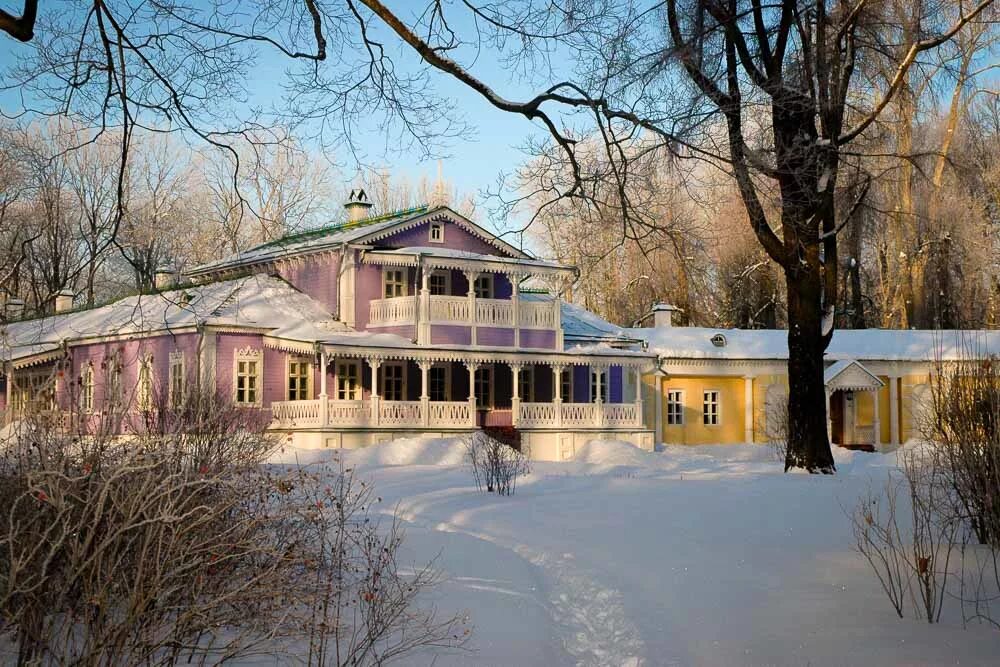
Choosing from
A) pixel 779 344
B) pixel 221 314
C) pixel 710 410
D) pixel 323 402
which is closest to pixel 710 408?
pixel 710 410

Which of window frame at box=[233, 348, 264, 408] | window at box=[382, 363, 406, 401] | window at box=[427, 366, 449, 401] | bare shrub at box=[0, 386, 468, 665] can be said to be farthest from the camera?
window at box=[427, 366, 449, 401]

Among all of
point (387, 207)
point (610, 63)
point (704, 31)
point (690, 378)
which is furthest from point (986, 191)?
point (610, 63)

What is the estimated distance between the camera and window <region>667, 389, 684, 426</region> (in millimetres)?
35219

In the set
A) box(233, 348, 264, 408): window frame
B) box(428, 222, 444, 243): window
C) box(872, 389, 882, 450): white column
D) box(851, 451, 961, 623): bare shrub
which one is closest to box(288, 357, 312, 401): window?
box(233, 348, 264, 408): window frame

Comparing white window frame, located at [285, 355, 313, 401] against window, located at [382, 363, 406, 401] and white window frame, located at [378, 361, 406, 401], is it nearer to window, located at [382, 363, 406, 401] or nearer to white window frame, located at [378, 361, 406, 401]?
white window frame, located at [378, 361, 406, 401]

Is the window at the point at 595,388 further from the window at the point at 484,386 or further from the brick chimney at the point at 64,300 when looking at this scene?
the brick chimney at the point at 64,300

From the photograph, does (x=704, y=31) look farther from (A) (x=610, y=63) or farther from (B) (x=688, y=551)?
(B) (x=688, y=551)

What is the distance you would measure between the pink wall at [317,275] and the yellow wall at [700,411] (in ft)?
35.6

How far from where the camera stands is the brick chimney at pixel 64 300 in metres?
37.3

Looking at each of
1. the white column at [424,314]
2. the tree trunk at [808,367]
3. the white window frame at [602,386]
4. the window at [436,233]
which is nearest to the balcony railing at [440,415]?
the white column at [424,314]

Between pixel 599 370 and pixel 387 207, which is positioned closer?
pixel 599 370

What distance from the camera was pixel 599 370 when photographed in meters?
32.0

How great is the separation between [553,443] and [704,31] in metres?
14.8

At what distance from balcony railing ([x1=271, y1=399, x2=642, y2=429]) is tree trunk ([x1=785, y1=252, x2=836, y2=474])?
1087cm
